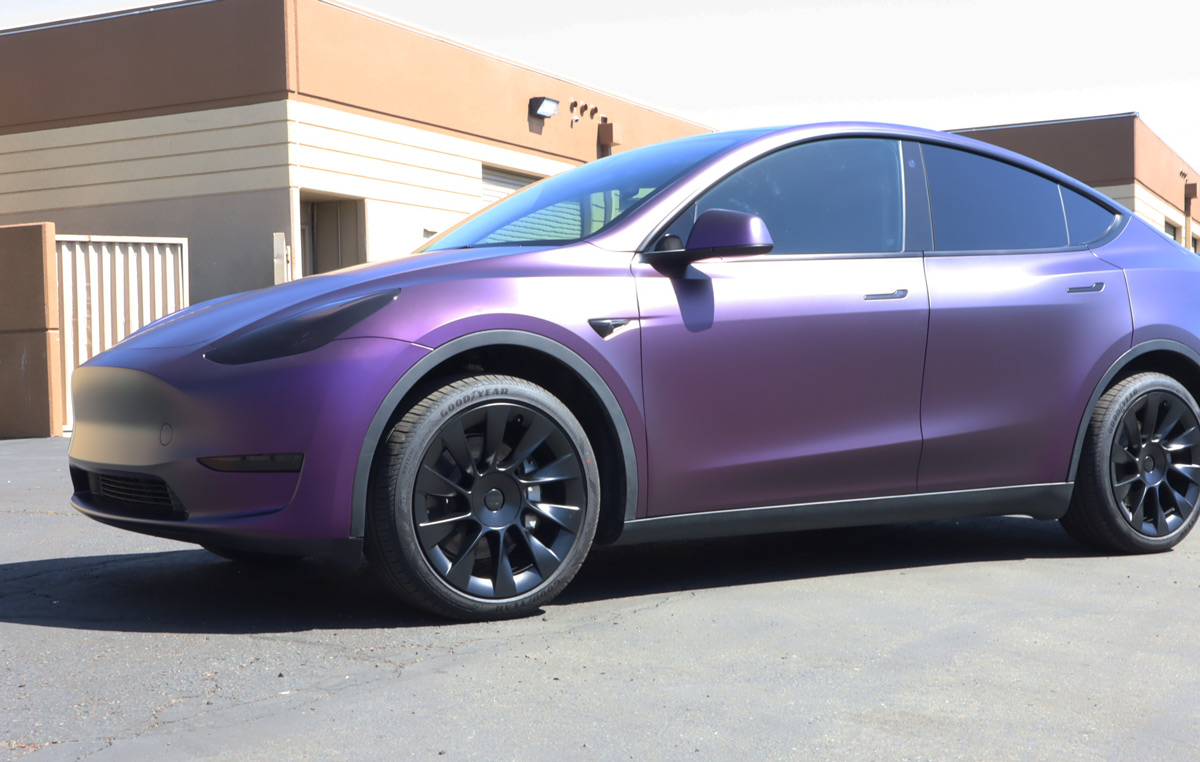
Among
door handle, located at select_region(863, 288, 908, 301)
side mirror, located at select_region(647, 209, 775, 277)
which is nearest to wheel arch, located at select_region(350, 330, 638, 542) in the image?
side mirror, located at select_region(647, 209, 775, 277)

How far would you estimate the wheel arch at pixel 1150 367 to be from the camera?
4.73 meters

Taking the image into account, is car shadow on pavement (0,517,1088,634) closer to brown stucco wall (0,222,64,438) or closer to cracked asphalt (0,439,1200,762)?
cracked asphalt (0,439,1200,762)

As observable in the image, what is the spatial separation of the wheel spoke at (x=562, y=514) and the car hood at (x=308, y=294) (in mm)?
735

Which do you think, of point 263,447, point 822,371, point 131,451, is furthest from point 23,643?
point 822,371

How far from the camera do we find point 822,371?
4.10 meters

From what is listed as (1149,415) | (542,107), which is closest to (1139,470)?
(1149,415)

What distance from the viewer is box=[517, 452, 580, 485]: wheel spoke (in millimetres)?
3635

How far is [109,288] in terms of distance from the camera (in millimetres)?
12484

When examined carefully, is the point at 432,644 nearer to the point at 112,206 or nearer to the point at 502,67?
the point at 112,206

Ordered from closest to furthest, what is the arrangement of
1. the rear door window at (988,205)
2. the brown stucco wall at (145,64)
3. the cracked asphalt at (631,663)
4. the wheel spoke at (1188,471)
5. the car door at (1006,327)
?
the cracked asphalt at (631,663), the car door at (1006,327), the rear door window at (988,205), the wheel spoke at (1188,471), the brown stucco wall at (145,64)

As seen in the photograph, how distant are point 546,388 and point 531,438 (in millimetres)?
262

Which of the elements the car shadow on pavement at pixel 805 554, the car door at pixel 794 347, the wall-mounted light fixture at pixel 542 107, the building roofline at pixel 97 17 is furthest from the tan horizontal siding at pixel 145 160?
the car door at pixel 794 347

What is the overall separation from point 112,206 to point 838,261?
50.9ft

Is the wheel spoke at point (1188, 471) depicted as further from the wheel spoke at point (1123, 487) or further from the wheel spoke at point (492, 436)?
the wheel spoke at point (492, 436)
